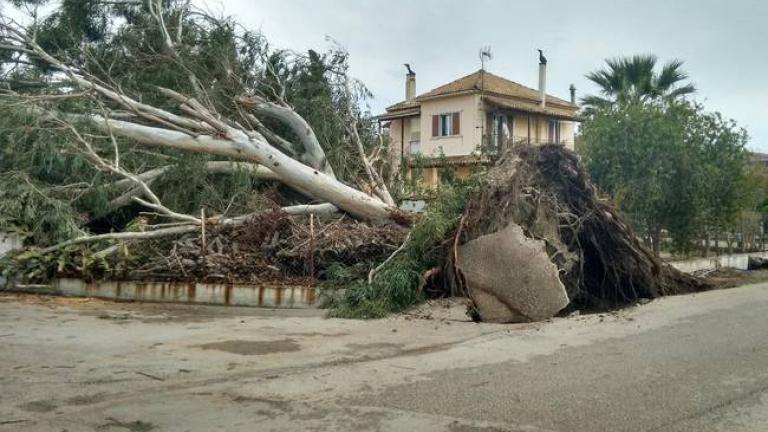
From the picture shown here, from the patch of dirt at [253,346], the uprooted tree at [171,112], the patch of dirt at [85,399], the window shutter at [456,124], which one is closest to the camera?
the patch of dirt at [85,399]

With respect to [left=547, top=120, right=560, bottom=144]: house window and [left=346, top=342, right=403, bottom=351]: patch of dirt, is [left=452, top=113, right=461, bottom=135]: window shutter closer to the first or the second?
[left=547, top=120, right=560, bottom=144]: house window

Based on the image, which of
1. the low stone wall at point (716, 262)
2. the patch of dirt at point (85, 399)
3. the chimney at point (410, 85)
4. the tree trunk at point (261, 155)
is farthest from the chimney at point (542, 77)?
the patch of dirt at point (85, 399)

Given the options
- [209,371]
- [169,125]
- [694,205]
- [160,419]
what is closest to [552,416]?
[160,419]

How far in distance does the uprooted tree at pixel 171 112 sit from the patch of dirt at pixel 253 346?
4816 millimetres

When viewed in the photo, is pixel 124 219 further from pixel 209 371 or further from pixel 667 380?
pixel 667 380

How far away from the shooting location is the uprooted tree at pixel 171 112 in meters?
12.8

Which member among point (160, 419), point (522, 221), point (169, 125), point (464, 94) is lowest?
point (160, 419)

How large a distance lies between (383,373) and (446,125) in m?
26.5

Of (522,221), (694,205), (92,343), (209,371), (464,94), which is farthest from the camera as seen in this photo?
(464,94)

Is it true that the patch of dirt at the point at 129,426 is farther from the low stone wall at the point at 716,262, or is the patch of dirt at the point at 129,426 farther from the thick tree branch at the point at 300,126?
the low stone wall at the point at 716,262

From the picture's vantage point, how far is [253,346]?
7.83m

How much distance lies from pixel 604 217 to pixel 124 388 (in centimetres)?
772

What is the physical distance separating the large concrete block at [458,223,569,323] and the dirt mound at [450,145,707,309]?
22.6 inches

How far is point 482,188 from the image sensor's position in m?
10.9
